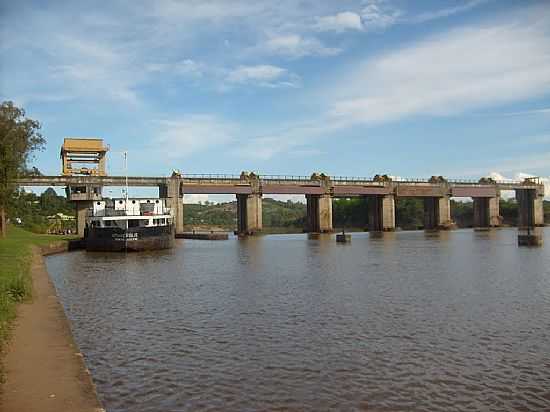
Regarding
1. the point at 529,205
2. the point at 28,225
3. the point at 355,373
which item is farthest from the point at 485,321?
the point at 529,205

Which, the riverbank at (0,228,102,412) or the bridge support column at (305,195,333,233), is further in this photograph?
the bridge support column at (305,195,333,233)

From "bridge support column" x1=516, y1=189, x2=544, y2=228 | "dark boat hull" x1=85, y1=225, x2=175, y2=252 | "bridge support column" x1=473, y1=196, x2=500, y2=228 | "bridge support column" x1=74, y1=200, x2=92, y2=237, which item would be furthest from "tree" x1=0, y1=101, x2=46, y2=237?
"bridge support column" x1=516, y1=189, x2=544, y2=228

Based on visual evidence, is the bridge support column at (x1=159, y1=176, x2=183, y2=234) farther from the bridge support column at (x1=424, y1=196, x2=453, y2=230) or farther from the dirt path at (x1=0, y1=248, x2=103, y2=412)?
the dirt path at (x1=0, y1=248, x2=103, y2=412)

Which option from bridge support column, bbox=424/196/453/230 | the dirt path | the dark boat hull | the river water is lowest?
the river water

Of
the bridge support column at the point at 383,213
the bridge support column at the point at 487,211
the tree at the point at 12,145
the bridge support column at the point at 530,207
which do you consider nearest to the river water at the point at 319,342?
the tree at the point at 12,145

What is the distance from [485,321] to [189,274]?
22.8 meters

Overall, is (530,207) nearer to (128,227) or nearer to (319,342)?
(128,227)

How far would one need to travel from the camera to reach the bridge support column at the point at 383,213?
114 metres

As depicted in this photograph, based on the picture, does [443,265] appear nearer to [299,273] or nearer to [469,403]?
[299,273]

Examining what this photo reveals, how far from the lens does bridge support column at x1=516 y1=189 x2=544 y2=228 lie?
454ft

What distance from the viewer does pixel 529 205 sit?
140 metres

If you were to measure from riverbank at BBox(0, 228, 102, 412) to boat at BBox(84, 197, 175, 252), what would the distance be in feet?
133

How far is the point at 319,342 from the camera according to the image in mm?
16281

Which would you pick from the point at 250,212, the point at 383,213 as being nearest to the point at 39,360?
the point at 250,212
